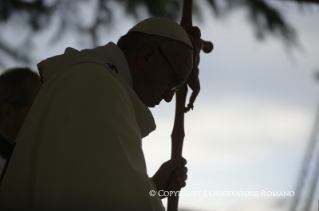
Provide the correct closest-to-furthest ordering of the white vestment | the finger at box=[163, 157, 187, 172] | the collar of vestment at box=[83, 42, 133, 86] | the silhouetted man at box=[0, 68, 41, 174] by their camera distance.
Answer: the white vestment, the collar of vestment at box=[83, 42, 133, 86], the finger at box=[163, 157, 187, 172], the silhouetted man at box=[0, 68, 41, 174]

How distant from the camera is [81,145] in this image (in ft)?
6.86

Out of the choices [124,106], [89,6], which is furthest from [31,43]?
[124,106]

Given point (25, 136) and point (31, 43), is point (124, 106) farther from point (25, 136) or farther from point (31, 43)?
point (31, 43)

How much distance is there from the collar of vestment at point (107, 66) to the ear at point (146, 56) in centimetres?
8

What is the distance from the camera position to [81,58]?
8.13 feet

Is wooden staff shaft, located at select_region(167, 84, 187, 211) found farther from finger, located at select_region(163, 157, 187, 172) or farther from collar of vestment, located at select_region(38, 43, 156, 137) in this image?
collar of vestment, located at select_region(38, 43, 156, 137)

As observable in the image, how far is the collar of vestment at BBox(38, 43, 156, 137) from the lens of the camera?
2.49 m

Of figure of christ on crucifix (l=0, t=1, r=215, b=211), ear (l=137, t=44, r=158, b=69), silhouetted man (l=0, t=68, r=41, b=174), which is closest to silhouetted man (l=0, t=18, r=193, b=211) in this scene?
figure of christ on crucifix (l=0, t=1, r=215, b=211)

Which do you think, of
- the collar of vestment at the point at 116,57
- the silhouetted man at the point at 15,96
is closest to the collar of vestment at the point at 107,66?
the collar of vestment at the point at 116,57

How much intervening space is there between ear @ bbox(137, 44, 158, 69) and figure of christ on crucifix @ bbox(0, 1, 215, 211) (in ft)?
0.35

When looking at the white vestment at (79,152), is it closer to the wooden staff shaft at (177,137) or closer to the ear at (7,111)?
the wooden staff shaft at (177,137)

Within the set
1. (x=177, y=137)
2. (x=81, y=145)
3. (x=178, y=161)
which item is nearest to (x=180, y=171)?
(x=178, y=161)

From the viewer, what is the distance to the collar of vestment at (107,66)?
8.16ft

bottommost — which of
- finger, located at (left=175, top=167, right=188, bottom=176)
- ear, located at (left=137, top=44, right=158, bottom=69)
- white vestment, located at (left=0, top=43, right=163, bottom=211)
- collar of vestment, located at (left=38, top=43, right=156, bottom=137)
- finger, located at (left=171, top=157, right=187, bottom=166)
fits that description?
white vestment, located at (left=0, top=43, right=163, bottom=211)
